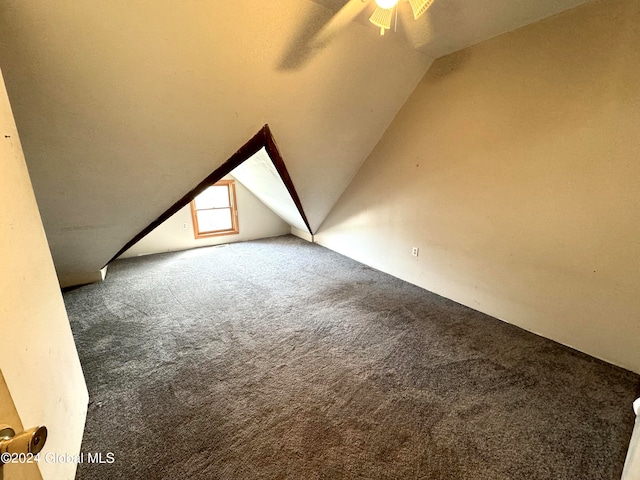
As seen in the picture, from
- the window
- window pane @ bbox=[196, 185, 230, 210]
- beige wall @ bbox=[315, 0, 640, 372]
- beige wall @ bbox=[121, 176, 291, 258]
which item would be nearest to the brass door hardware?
beige wall @ bbox=[315, 0, 640, 372]

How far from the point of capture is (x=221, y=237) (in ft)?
16.2

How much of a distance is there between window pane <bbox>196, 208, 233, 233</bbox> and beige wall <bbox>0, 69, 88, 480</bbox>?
361 centimetres

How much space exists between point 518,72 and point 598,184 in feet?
3.06

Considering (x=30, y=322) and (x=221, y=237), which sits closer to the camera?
(x=30, y=322)

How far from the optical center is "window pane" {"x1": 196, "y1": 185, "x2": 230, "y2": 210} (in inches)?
192

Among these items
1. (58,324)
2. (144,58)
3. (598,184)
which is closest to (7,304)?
(58,324)

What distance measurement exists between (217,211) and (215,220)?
170 mm

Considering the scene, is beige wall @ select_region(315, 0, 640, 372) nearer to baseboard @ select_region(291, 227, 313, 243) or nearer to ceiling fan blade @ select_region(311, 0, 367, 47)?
ceiling fan blade @ select_region(311, 0, 367, 47)

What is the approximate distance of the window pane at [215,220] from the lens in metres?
4.94

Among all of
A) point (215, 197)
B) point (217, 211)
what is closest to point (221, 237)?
point (217, 211)

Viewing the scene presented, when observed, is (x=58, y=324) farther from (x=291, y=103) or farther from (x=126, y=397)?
(x=291, y=103)

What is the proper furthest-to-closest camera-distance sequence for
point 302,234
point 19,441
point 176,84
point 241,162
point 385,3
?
point 302,234 → point 241,162 → point 176,84 → point 385,3 → point 19,441

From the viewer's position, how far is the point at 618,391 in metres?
1.74

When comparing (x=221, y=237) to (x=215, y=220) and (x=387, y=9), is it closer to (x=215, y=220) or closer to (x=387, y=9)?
(x=215, y=220)
